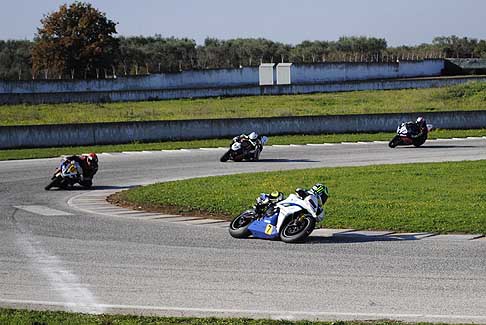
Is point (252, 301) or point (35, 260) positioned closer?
point (252, 301)

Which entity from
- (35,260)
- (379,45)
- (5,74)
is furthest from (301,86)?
(379,45)

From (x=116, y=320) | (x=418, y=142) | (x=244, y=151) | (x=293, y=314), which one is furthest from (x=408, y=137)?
(x=116, y=320)

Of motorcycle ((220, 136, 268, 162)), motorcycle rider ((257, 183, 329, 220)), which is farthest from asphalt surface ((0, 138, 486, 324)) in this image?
motorcycle ((220, 136, 268, 162))

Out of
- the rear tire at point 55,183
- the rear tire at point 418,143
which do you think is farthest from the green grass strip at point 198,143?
the rear tire at point 55,183

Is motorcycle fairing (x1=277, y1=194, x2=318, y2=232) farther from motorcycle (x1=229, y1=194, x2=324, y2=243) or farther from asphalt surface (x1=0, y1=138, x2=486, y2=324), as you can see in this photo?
asphalt surface (x1=0, y1=138, x2=486, y2=324)

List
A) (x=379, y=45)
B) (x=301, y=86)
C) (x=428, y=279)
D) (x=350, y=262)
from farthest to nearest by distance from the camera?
(x=379, y=45), (x=301, y=86), (x=350, y=262), (x=428, y=279)

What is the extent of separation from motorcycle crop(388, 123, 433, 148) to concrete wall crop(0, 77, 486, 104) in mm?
25978

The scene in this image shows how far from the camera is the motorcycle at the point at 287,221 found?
15281 mm

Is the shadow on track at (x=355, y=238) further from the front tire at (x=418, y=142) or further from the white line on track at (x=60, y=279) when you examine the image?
the front tire at (x=418, y=142)

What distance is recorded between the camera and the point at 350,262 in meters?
13.5

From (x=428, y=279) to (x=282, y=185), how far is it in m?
10.7

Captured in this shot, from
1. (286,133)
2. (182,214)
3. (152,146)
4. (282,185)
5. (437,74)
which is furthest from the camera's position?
(437,74)

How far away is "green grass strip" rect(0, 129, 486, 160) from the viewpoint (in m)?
35.8

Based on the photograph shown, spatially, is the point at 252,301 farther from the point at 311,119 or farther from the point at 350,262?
the point at 311,119
